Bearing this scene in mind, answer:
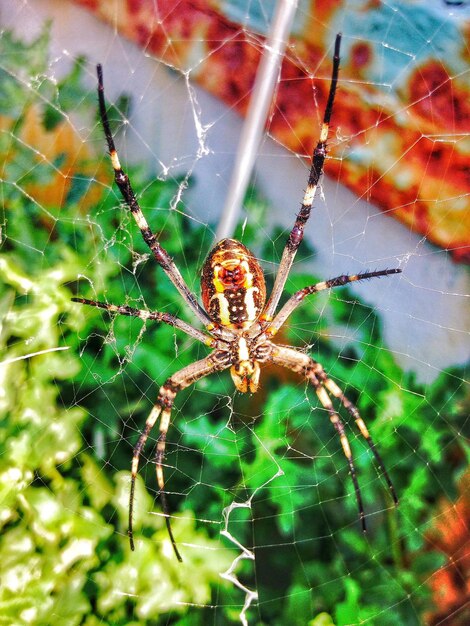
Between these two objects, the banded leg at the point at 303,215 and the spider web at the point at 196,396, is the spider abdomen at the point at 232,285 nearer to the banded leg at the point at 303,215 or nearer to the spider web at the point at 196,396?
the banded leg at the point at 303,215

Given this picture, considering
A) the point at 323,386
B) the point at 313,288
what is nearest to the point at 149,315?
the point at 313,288

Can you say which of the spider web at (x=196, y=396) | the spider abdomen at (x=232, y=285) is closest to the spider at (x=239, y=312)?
the spider abdomen at (x=232, y=285)

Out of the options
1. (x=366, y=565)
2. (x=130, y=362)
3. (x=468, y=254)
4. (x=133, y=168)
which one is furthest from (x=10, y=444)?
(x=468, y=254)

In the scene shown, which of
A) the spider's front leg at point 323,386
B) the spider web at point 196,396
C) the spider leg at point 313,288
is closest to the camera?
the spider leg at point 313,288

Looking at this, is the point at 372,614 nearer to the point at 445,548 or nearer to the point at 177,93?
the point at 445,548

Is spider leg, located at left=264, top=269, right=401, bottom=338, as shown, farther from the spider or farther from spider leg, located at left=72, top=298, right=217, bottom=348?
spider leg, located at left=72, top=298, right=217, bottom=348

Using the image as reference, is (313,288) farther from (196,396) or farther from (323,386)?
(196,396)
